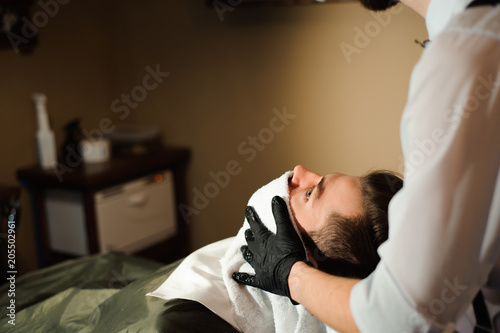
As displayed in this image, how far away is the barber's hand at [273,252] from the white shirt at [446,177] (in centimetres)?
27

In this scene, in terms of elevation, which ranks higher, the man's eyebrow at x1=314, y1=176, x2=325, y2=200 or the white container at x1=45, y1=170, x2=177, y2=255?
the man's eyebrow at x1=314, y1=176, x2=325, y2=200

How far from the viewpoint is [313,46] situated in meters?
2.64

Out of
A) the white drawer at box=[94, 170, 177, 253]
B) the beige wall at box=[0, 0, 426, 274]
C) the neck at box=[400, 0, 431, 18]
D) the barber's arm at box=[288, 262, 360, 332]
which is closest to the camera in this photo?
the barber's arm at box=[288, 262, 360, 332]

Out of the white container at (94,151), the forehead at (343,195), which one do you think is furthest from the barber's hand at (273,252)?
the white container at (94,151)

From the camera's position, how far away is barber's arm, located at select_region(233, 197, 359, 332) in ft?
3.13

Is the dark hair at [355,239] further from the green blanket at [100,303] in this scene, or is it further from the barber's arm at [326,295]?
the green blanket at [100,303]

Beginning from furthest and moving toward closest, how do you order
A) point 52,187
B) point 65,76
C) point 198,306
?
point 65,76
point 52,187
point 198,306

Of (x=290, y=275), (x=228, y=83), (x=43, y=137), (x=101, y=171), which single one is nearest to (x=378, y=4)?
(x=290, y=275)

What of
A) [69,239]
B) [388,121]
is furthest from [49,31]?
[388,121]

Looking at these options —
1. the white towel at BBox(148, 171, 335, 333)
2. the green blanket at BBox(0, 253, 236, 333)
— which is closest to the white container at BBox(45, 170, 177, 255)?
the green blanket at BBox(0, 253, 236, 333)

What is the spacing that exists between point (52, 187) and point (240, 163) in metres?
1.06

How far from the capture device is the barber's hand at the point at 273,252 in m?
1.11

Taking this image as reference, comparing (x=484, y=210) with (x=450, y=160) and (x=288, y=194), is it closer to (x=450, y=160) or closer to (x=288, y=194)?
(x=450, y=160)

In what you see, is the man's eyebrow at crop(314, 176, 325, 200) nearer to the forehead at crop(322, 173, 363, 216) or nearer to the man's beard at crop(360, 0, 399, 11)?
the forehead at crop(322, 173, 363, 216)
